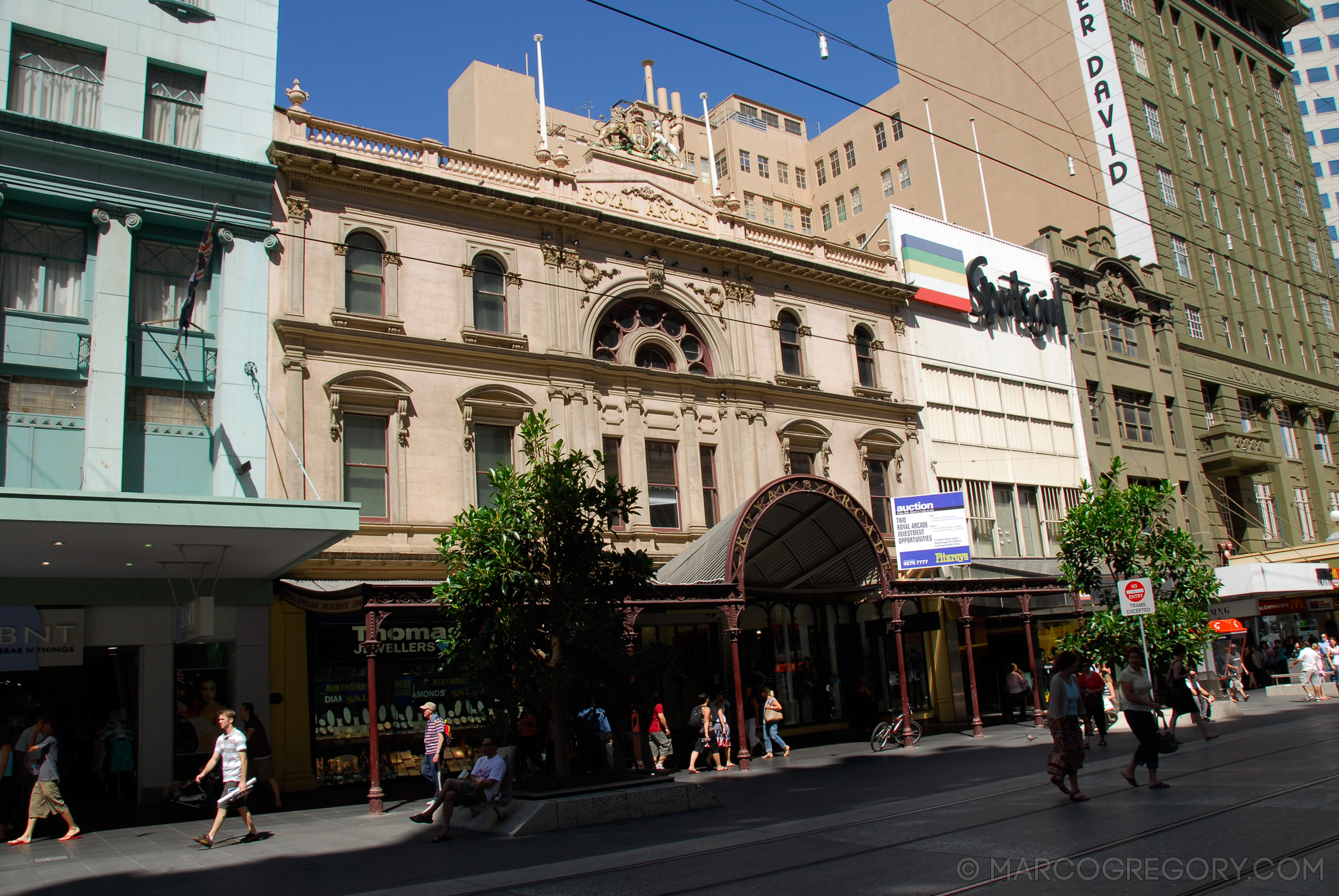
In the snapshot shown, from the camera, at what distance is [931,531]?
24.8 meters

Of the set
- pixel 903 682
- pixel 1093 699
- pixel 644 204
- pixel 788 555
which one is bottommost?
pixel 1093 699

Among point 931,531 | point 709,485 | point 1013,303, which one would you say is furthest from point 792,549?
point 1013,303

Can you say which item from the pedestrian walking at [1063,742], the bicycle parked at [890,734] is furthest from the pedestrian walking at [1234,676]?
the pedestrian walking at [1063,742]

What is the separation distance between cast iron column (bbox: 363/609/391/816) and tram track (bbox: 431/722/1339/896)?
7287mm

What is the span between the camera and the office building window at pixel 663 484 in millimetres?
25391

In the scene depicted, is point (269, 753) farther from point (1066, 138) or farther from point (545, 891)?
point (1066, 138)

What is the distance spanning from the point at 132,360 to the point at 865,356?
67.2ft

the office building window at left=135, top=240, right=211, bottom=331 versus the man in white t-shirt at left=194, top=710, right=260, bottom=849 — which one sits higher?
the office building window at left=135, top=240, right=211, bottom=331

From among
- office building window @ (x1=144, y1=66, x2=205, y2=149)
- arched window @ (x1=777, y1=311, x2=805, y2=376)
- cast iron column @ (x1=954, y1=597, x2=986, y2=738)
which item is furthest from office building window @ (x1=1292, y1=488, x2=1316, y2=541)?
office building window @ (x1=144, y1=66, x2=205, y2=149)

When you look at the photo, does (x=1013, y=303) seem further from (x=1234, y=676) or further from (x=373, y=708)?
(x=373, y=708)

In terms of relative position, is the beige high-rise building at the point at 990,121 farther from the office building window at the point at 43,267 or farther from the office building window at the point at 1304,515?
the office building window at the point at 43,267

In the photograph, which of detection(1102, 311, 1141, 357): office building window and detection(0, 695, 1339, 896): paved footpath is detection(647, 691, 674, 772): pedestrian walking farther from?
detection(1102, 311, 1141, 357): office building window

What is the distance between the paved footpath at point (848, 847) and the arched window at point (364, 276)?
10911 mm

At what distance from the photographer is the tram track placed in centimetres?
882
